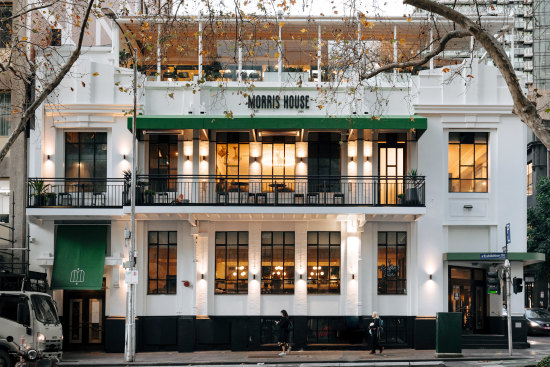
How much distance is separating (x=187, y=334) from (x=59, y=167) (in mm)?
8371

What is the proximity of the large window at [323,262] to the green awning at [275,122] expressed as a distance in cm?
459

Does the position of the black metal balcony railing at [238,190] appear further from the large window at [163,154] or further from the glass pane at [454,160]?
the glass pane at [454,160]

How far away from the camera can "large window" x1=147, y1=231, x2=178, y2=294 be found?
2984cm

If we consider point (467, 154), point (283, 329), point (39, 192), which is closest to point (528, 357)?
point (467, 154)

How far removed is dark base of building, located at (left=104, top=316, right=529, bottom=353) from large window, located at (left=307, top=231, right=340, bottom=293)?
1.25 metres

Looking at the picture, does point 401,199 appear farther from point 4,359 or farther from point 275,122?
point 4,359

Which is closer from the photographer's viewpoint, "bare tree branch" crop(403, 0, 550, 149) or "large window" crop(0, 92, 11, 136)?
"bare tree branch" crop(403, 0, 550, 149)

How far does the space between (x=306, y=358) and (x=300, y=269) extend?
417 centimetres

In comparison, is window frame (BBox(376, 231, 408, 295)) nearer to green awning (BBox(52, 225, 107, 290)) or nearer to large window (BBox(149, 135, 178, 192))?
large window (BBox(149, 135, 178, 192))

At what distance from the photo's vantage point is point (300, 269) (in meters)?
29.9

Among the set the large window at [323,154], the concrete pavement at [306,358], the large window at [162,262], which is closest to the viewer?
the concrete pavement at [306,358]

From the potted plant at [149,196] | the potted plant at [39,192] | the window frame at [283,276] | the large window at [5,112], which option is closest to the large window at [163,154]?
the potted plant at [149,196]

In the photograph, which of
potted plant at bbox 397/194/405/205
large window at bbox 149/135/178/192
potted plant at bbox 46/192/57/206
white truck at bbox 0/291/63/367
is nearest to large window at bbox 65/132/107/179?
potted plant at bbox 46/192/57/206

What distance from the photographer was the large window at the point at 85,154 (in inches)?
1197
